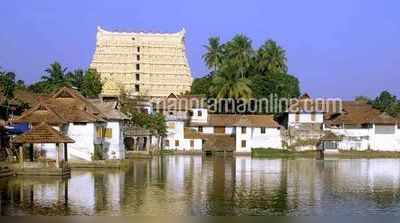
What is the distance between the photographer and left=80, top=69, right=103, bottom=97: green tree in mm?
62312

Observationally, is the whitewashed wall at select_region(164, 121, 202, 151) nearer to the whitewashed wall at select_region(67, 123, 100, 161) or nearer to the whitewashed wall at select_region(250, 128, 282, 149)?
the whitewashed wall at select_region(250, 128, 282, 149)

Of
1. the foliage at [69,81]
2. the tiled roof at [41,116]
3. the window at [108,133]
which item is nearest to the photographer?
the tiled roof at [41,116]

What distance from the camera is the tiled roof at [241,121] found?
67.1 m

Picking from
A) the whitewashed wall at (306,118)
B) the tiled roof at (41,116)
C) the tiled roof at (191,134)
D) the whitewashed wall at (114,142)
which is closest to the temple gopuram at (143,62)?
the tiled roof at (191,134)

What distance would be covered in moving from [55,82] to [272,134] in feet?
77.7

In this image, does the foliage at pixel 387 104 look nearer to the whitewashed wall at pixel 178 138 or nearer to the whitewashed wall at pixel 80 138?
the whitewashed wall at pixel 178 138

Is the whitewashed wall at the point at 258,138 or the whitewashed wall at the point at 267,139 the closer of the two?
the whitewashed wall at the point at 258,138

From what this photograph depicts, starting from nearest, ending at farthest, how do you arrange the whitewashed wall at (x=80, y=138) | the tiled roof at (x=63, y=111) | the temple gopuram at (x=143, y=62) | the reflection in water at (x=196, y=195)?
1. the reflection in water at (x=196, y=195)
2. the tiled roof at (x=63, y=111)
3. the whitewashed wall at (x=80, y=138)
4. the temple gopuram at (x=143, y=62)

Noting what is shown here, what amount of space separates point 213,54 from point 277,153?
1975 cm

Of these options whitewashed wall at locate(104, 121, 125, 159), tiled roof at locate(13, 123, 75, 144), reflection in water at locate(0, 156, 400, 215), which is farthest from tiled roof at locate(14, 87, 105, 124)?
reflection in water at locate(0, 156, 400, 215)

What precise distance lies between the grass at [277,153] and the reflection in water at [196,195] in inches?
1127

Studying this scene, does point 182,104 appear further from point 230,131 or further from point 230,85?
point 230,131

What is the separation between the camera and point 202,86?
261 feet

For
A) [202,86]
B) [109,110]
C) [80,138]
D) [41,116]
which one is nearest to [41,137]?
[41,116]
